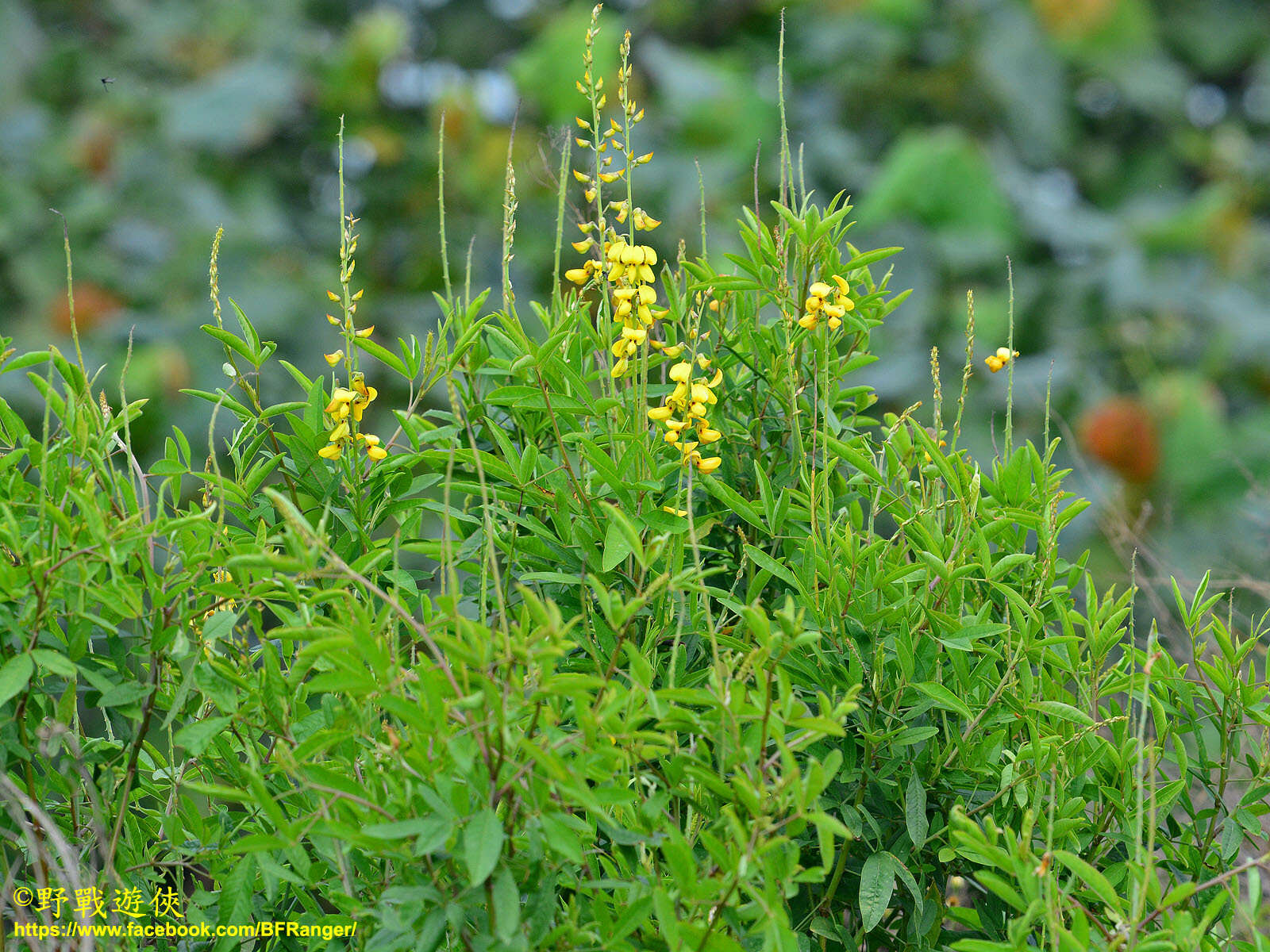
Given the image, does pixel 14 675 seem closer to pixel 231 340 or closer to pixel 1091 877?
pixel 231 340

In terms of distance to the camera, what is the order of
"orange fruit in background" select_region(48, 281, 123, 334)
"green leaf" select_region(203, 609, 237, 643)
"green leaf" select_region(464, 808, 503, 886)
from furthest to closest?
"orange fruit in background" select_region(48, 281, 123, 334) → "green leaf" select_region(203, 609, 237, 643) → "green leaf" select_region(464, 808, 503, 886)

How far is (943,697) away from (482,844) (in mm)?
272

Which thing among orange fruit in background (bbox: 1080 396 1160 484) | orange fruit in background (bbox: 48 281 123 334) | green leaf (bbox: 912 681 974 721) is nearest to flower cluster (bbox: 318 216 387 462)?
green leaf (bbox: 912 681 974 721)

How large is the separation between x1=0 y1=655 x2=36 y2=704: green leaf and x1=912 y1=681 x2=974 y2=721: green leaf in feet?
1.52

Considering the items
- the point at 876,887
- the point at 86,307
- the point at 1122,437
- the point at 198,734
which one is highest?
the point at 198,734

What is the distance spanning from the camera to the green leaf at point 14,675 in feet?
1.75

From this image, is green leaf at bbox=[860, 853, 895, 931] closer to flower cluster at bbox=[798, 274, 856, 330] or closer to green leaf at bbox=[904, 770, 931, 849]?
green leaf at bbox=[904, 770, 931, 849]

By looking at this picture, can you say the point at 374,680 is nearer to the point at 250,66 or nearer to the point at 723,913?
the point at 723,913

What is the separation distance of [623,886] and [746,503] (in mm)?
236

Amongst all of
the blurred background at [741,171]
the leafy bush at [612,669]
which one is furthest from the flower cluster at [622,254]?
the blurred background at [741,171]

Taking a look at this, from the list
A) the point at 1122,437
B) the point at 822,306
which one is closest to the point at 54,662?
the point at 822,306

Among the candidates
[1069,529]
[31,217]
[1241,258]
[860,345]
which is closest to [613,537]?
[860,345]

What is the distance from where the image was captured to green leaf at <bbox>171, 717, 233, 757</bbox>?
53 cm

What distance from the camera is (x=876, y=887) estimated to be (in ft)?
1.96
